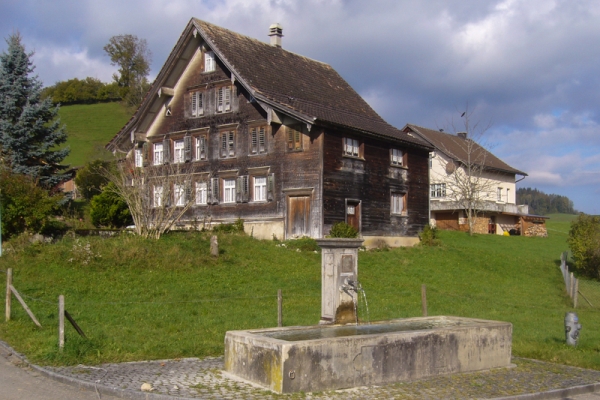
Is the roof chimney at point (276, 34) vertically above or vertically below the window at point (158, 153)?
above

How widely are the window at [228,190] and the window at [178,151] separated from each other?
11.3 ft

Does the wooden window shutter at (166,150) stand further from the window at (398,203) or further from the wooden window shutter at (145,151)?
the window at (398,203)

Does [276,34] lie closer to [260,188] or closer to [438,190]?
[260,188]

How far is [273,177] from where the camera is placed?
31.9m

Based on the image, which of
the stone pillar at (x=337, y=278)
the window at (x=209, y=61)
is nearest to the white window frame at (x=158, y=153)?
the window at (x=209, y=61)

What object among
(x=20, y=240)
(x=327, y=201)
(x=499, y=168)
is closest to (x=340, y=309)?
(x=20, y=240)

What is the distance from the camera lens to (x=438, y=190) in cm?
5412

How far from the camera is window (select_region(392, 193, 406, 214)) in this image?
3506 centimetres

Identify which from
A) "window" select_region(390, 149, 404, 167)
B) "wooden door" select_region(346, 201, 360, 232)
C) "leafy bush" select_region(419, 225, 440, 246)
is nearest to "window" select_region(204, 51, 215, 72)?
"wooden door" select_region(346, 201, 360, 232)

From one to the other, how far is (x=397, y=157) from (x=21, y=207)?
20.0 m

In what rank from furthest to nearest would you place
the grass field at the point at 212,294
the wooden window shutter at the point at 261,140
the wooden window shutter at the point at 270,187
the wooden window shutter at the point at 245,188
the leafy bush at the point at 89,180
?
the leafy bush at the point at 89,180, the wooden window shutter at the point at 245,188, the wooden window shutter at the point at 261,140, the wooden window shutter at the point at 270,187, the grass field at the point at 212,294

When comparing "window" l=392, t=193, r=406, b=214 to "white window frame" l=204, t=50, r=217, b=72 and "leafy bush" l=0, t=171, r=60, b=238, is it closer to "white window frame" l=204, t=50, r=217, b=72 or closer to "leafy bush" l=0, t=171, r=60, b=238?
"white window frame" l=204, t=50, r=217, b=72

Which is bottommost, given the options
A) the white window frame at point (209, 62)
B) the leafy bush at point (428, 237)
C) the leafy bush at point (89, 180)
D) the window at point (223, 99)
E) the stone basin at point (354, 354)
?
the stone basin at point (354, 354)

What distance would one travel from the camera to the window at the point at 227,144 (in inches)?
1329
